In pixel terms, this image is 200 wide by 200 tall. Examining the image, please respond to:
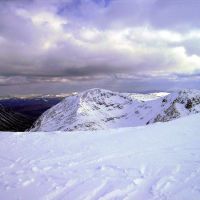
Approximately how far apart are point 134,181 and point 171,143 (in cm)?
605

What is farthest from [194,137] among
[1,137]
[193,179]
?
[1,137]

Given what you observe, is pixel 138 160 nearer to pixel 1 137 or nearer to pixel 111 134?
pixel 111 134

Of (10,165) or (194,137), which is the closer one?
(10,165)

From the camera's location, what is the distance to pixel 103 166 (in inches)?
467

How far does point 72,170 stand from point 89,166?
2.67 ft

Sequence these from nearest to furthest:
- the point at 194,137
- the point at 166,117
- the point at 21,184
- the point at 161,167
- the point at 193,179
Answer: the point at 193,179 → the point at 21,184 → the point at 161,167 → the point at 194,137 → the point at 166,117

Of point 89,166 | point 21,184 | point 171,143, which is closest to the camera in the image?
point 21,184

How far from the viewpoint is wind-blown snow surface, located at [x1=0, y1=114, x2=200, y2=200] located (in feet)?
30.3

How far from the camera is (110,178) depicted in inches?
411

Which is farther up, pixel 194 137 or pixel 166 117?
pixel 194 137

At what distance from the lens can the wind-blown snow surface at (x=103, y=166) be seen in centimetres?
923

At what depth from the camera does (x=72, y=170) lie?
11617 mm

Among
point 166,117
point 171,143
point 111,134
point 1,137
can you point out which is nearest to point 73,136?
point 111,134

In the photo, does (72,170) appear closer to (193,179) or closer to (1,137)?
(193,179)
